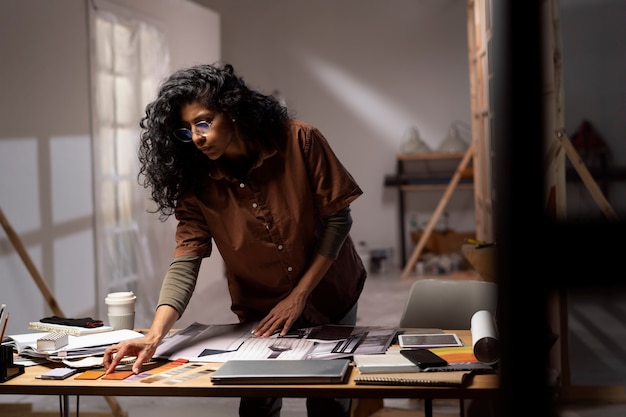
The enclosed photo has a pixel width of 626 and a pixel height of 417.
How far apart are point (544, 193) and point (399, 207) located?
8177 mm

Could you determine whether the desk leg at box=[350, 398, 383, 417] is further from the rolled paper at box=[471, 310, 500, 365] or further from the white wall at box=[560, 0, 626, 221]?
the white wall at box=[560, 0, 626, 221]

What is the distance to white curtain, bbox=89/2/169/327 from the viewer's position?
530 centimetres

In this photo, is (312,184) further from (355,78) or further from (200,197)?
(355,78)

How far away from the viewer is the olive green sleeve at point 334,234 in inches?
90.1

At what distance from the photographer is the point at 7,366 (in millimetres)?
1935

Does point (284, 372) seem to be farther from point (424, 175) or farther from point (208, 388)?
point (424, 175)

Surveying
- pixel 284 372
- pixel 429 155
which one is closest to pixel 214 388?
pixel 284 372

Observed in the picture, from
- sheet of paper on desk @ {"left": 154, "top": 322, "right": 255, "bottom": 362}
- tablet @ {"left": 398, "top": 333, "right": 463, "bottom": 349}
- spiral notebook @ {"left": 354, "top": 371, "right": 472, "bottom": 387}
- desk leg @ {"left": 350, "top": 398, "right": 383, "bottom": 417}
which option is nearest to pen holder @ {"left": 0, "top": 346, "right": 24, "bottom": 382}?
sheet of paper on desk @ {"left": 154, "top": 322, "right": 255, "bottom": 362}

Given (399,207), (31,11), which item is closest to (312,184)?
(31,11)

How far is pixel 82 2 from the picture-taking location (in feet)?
16.8

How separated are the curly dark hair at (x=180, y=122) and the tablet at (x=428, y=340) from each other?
0.68 meters

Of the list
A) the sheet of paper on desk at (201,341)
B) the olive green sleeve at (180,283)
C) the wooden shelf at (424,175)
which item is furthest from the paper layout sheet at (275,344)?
the wooden shelf at (424,175)

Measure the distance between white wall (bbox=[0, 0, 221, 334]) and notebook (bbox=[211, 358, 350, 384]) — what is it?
110 inches

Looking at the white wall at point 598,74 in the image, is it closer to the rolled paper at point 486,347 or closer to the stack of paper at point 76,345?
the rolled paper at point 486,347
